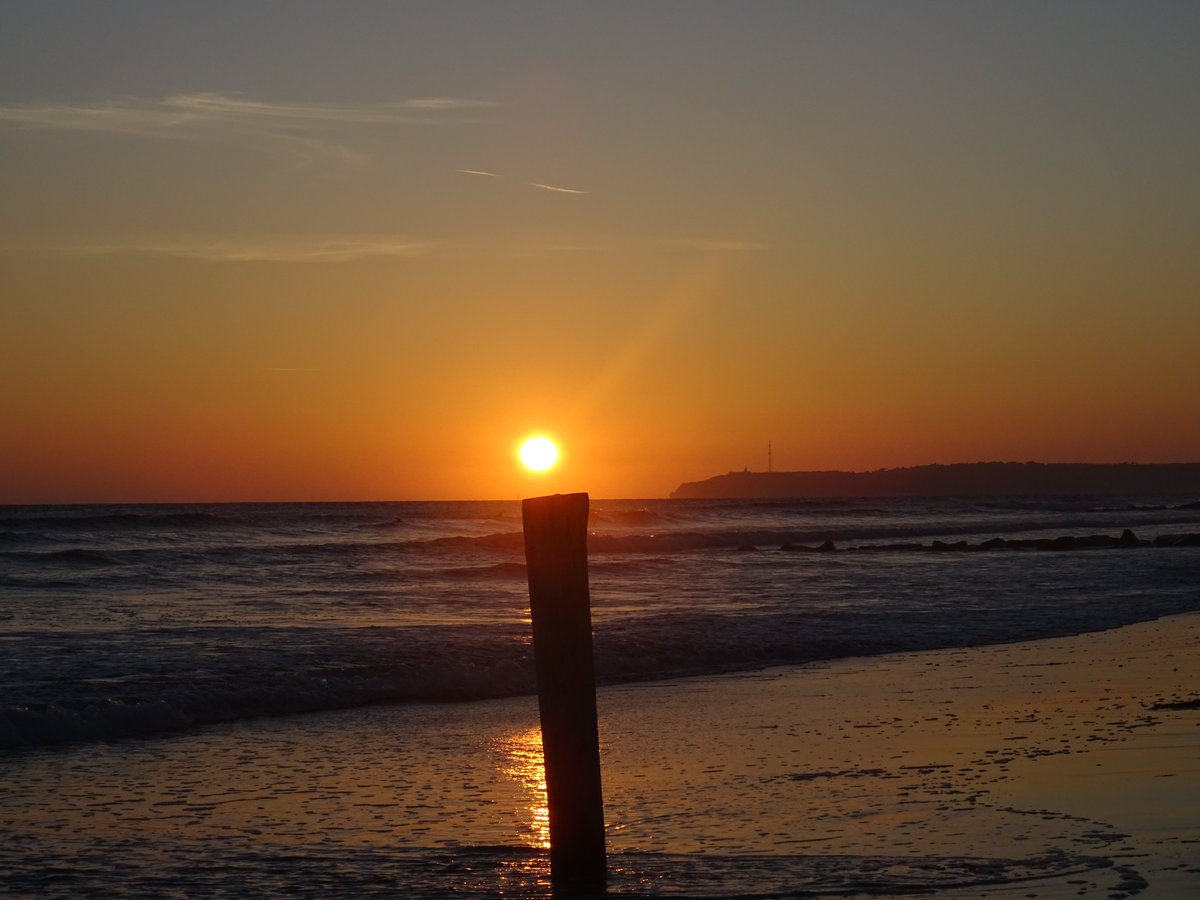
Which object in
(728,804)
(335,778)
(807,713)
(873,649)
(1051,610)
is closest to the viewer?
(728,804)

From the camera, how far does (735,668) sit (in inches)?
585

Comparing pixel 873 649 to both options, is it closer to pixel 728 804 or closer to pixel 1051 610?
pixel 1051 610

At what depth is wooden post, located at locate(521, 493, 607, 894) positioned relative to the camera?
562cm

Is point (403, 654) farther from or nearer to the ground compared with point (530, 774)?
farther from the ground

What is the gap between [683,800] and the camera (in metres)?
7.43

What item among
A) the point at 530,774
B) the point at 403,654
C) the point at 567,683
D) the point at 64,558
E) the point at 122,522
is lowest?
the point at 530,774

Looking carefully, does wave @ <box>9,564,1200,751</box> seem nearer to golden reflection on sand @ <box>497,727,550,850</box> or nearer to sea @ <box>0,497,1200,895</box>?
sea @ <box>0,497,1200,895</box>

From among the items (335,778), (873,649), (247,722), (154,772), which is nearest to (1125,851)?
(335,778)

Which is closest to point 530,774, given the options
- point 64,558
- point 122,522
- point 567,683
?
point 567,683

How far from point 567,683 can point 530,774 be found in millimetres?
3024

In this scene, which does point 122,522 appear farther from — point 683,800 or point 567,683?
point 567,683

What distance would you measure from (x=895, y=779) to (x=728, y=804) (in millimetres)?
1196

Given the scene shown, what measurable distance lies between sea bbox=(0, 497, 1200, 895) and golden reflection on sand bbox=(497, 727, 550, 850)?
2.44 feet

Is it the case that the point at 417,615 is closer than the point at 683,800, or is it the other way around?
the point at 683,800
